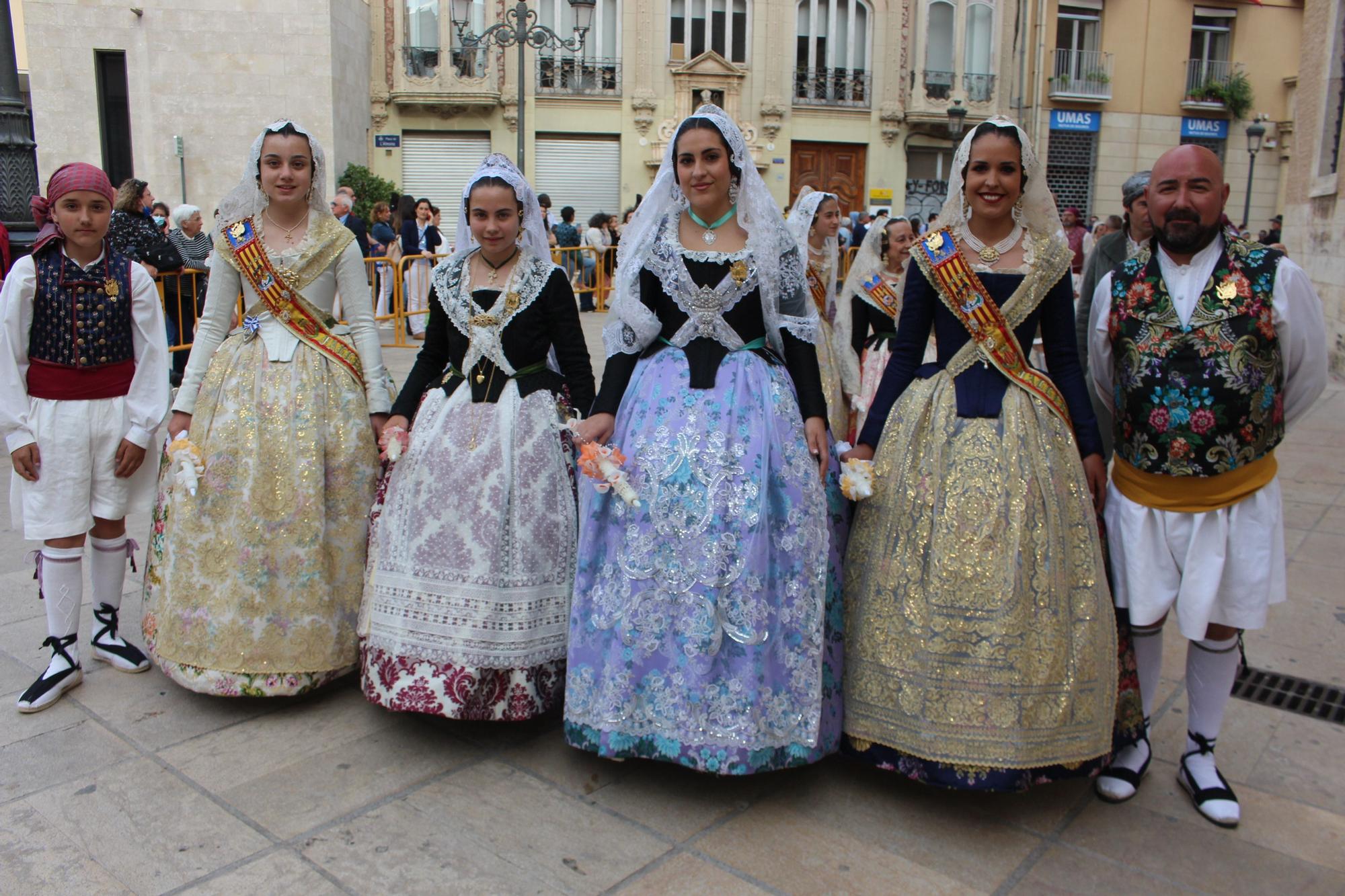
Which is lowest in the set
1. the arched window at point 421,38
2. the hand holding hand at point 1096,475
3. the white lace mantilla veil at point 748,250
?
the hand holding hand at point 1096,475

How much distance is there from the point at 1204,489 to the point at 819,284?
3.16m

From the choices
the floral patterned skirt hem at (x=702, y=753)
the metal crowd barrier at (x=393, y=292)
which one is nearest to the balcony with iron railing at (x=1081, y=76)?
the metal crowd barrier at (x=393, y=292)

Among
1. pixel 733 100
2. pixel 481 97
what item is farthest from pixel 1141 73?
pixel 481 97

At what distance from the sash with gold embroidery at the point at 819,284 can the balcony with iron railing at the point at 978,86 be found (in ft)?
A: 79.9

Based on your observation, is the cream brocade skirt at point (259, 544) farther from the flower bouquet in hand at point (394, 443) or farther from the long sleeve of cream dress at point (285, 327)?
the flower bouquet in hand at point (394, 443)

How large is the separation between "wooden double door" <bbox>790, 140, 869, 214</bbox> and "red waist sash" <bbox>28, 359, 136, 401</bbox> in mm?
25264

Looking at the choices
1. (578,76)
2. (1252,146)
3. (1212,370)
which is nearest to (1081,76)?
(1252,146)

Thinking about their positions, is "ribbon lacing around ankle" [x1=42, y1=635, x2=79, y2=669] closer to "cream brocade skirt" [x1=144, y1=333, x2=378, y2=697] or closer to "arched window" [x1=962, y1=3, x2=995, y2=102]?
"cream brocade skirt" [x1=144, y1=333, x2=378, y2=697]

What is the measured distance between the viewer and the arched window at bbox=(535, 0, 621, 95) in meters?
26.7

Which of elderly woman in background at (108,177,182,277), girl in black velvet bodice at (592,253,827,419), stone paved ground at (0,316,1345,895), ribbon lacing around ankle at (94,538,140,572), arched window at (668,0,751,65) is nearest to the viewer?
stone paved ground at (0,316,1345,895)

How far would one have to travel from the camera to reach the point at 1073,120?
93.7 ft

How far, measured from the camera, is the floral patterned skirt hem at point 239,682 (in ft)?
11.9

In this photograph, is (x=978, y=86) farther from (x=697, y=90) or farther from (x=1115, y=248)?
(x=1115, y=248)

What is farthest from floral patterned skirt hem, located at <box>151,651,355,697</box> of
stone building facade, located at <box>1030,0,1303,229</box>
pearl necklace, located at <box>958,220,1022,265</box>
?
stone building facade, located at <box>1030,0,1303,229</box>
